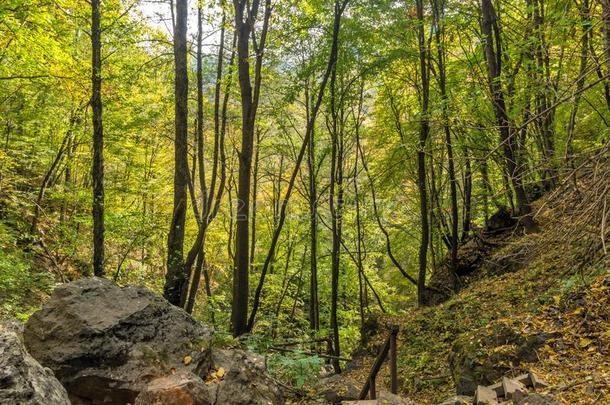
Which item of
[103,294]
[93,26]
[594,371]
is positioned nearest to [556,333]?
[594,371]

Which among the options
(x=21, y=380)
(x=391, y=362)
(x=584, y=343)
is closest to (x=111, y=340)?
(x=21, y=380)

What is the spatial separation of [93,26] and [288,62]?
19.9 feet

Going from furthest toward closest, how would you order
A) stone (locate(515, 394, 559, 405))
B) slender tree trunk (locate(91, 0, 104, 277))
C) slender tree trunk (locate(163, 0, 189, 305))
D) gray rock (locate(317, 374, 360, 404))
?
slender tree trunk (locate(91, 0, 104, 277))
slender tree trunk (locate(163, 0, 189, 305))
gray rock (locate(317, 374, 360, 404))
stone (locate(515, 394, 559, 405))

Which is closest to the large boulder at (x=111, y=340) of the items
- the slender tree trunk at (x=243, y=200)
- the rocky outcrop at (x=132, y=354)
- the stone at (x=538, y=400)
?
the rocky outcrop at (x=132, y=354)

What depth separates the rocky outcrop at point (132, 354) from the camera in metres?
4.57

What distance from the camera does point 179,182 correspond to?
8727mm

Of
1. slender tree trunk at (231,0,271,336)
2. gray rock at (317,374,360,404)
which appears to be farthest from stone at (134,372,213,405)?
slender tree trunk at (231,0,271,336)

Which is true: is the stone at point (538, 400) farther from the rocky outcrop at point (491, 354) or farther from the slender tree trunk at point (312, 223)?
the slender tree trunk at point (312, 223)

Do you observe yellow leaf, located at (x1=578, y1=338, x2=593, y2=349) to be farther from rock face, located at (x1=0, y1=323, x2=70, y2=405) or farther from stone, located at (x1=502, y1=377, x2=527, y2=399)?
rock face, located at (x1=0, y1=323, x2=70, y2=405)

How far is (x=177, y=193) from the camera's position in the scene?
864cm

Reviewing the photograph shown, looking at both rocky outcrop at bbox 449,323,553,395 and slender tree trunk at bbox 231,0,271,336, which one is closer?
rocky outcrop at bbox 449,323,553,395

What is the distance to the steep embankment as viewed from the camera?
3494 mm

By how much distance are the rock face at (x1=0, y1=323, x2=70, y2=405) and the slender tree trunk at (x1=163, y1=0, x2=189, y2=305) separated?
5.38m

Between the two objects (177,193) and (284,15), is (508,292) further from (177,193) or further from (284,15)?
(284,15)
